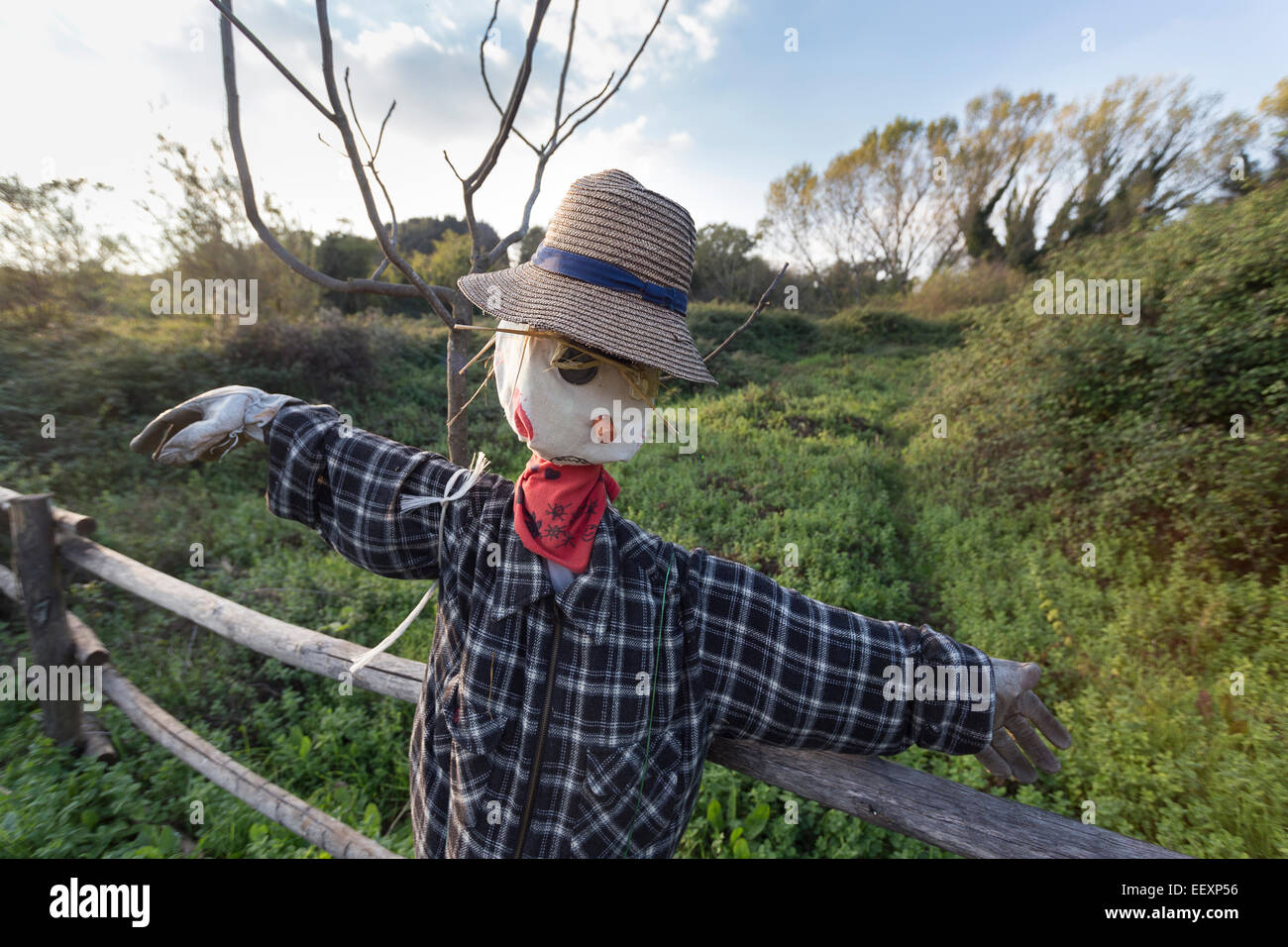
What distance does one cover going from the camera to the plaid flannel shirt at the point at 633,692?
105 centimetres

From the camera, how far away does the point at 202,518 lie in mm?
5066

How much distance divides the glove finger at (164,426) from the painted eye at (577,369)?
886 mm

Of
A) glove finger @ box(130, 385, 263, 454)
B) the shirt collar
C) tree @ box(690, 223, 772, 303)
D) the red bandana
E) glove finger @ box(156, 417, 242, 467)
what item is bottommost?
the shirt collar

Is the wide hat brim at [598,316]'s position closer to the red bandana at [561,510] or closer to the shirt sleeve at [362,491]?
the red bandana at [561,510]

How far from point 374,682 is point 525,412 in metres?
1.36

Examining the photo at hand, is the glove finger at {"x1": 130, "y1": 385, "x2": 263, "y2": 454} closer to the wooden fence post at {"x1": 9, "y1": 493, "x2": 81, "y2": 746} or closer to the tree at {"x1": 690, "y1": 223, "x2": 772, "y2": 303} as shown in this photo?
the wooden fence post at {"x1": 9, "y1": 493, "x2": 81, "y2": 746}

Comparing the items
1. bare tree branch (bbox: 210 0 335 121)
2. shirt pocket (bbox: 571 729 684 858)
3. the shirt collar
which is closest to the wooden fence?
shirt pocket (bbox: 571 729 684 858)

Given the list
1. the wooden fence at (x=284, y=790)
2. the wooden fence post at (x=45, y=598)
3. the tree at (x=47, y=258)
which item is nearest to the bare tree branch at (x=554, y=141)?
the wooden fence at (x=284, y=790)

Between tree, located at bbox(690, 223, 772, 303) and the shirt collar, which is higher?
tree, located at bbox(690, 223, 772, 303)

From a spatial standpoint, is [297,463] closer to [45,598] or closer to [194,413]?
[194,413]

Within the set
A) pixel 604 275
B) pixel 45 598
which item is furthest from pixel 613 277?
pixel 45 598

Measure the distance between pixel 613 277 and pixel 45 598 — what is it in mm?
3310

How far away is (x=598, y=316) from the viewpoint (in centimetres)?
102

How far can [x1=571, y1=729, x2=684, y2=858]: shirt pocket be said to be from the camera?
1.04 metres
